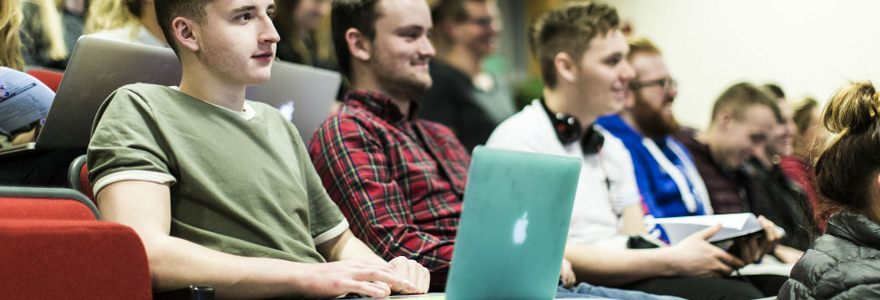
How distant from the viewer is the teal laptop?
1.18 m

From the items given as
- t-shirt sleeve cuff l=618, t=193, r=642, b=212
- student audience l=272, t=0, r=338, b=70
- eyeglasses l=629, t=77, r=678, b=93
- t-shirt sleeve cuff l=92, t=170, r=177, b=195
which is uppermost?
student audience l=272, t=0, r=338, b=70

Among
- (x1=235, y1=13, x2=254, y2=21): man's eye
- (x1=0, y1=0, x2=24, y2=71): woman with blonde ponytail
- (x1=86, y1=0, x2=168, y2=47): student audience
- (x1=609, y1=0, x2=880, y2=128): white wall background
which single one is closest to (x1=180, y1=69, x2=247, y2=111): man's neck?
(x1=235, y1=13, x2=254, y2=21): man's eye

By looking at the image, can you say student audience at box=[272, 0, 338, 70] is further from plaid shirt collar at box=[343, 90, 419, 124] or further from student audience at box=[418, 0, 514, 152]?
plaid shirt collar at box=[343, 90, 419, 124]

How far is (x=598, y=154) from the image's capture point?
2504mm

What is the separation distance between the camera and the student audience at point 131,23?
193cm

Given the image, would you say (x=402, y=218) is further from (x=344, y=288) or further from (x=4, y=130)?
(x=4, y=130)

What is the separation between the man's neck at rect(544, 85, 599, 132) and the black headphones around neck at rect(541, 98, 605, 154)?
0.06 meters

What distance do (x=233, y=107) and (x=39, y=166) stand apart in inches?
14.1

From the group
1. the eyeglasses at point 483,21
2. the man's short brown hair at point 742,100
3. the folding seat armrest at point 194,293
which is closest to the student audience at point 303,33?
the eyeglasses at point 483,21

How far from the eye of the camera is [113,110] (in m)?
1.40

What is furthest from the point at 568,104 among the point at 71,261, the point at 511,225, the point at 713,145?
the point at 71,261

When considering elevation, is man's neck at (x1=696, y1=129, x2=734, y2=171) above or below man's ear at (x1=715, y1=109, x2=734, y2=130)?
below

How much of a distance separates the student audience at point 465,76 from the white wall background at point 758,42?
1306 millimetres

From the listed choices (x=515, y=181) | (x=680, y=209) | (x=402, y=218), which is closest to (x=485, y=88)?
(x=680, y=209)
